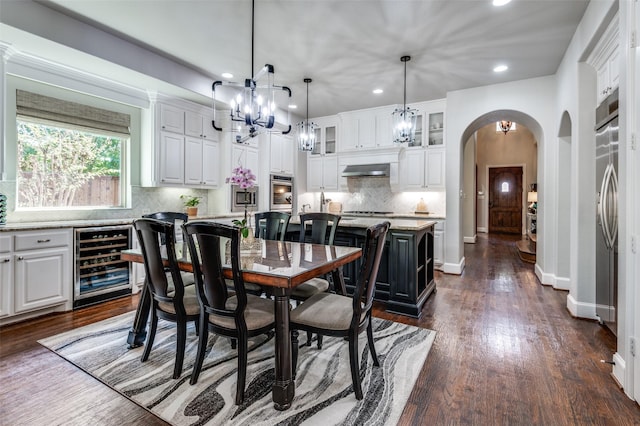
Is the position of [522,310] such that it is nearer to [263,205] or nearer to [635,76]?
[635,76]

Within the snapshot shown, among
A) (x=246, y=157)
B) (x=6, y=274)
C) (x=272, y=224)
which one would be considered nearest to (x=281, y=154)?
(x=246, y=157)

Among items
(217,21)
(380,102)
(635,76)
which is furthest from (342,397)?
(380,102)

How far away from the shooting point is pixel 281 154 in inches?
245

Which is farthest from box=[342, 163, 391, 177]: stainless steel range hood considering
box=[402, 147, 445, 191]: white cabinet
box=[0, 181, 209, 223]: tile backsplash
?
box=[0, 181, 209, 223]: tile backsplash

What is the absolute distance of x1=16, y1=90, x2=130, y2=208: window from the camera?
3494 millimetres

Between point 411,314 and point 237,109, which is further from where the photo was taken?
point 411,314

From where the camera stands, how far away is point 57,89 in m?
3.64

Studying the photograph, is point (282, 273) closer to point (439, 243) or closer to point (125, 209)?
point (125, 209)

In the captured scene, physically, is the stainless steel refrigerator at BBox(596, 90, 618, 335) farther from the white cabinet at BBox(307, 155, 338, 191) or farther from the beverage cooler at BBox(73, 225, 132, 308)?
the beverage cooler at BBox(73, 225, 132, 308)

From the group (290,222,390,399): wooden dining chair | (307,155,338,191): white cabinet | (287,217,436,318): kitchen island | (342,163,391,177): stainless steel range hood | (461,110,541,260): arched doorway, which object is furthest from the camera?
(461,110,541,260): arched doorway

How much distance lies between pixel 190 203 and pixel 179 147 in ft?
2.85

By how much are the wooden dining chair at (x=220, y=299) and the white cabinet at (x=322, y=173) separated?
480 centimetres

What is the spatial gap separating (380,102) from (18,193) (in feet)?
17.3

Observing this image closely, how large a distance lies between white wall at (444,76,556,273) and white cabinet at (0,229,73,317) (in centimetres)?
507
